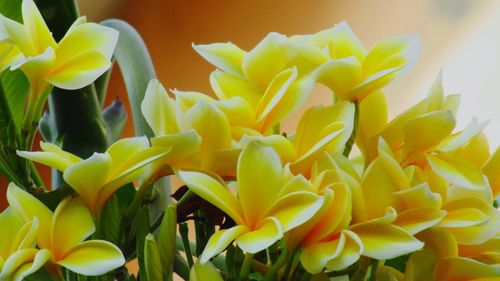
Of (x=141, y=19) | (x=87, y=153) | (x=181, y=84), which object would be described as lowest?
(x=181, y=84)

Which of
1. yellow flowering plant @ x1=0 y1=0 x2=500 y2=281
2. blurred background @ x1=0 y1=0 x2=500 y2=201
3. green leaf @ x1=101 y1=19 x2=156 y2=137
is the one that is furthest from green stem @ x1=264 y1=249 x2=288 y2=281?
blurred background @ x1=0 y1=0 x2=500 y2=201

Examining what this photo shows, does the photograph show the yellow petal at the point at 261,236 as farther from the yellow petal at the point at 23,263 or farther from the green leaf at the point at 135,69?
the green leaf at the point at 135,69

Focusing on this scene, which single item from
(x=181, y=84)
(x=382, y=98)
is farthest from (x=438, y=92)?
(x=181, y=84)

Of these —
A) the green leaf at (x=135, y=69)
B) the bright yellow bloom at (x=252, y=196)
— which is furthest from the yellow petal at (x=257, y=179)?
the green leaf at (x=135, y=69)

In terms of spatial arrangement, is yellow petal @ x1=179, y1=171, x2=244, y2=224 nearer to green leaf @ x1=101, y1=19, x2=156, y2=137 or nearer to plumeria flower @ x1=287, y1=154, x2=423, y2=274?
plumeria flower @ x1=287, y1=154, x2=423, y2=274

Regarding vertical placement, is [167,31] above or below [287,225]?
below

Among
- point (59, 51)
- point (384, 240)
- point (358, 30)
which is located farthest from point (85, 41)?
point (358, 30)

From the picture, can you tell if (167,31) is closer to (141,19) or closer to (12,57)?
(141,19)
